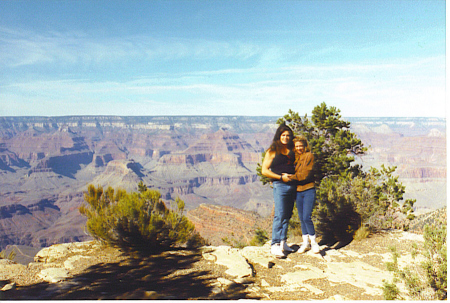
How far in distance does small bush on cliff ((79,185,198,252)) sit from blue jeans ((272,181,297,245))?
204 cm

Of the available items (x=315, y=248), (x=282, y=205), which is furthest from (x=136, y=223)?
(x=315, y=248)

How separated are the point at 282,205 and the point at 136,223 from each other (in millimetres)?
2901

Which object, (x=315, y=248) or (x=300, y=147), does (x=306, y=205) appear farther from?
(x=300, y=147)

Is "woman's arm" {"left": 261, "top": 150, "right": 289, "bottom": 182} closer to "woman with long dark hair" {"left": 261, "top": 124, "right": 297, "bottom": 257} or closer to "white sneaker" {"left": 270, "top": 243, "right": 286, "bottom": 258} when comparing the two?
"woman with long dark hair" {"left": 261, "top": 124, "right": 297, "bottom": 257}

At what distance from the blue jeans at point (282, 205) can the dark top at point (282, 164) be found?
24 centimetres

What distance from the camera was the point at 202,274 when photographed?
4.57 m

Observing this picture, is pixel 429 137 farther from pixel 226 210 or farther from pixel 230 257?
pixel 230 257

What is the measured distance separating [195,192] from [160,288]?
163953 mm

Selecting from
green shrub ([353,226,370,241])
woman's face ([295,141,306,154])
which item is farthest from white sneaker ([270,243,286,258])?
green shrub ([353,226,370,241])

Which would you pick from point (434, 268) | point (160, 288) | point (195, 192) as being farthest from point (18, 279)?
point (195, 192)

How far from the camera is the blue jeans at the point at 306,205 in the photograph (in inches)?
203

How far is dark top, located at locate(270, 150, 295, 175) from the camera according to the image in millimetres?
4848

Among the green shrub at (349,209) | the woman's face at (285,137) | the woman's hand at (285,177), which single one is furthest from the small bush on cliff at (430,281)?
the green shrub at (349,209)

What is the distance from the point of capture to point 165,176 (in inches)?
7308
